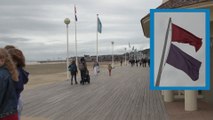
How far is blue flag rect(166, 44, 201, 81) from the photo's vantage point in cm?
595

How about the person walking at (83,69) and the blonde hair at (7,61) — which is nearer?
the blonde hair at (7,61)

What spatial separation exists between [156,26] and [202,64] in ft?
2.92

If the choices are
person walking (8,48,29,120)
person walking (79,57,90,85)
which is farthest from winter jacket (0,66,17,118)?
person walking (79,57,90,85)

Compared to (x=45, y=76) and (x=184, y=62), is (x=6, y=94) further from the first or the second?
(x=45, y=76)

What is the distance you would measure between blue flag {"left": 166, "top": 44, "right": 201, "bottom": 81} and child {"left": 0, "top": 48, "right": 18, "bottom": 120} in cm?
247

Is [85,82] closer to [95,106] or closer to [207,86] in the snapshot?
[95,106]

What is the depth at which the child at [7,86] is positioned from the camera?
170 inches

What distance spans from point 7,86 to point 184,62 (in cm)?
274

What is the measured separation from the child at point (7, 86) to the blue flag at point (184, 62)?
2471 millimetres

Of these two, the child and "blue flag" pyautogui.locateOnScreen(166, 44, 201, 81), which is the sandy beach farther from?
the child

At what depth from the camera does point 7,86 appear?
4355mm

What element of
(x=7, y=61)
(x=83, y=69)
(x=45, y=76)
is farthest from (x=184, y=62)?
(x=45, y=76)

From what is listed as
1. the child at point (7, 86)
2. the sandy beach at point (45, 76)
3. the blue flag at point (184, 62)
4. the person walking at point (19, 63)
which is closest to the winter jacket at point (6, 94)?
the child at point (7, 86)

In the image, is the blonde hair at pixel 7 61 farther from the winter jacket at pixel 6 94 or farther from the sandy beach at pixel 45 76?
the sandy beach at pixel 45 76
